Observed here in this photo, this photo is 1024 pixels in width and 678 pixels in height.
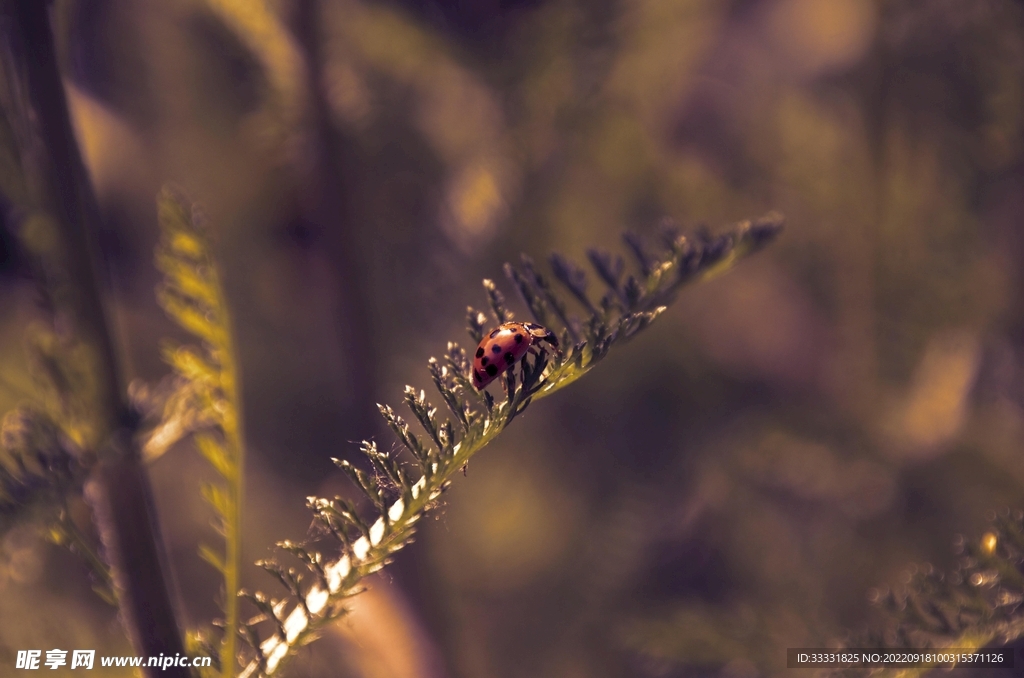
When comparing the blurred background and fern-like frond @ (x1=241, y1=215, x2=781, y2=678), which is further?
the blurred background

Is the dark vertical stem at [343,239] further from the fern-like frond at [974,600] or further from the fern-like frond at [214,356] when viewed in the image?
the fern-like frond at [974,600]

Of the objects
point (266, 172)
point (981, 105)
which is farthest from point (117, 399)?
point (981, 105)

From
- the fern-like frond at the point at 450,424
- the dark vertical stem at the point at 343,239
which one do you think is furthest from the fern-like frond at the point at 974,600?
the dark vertical stem at the point at 343,239

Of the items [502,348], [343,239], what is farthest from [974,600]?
[343,239]

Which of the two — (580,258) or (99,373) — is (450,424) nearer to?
(99,373)

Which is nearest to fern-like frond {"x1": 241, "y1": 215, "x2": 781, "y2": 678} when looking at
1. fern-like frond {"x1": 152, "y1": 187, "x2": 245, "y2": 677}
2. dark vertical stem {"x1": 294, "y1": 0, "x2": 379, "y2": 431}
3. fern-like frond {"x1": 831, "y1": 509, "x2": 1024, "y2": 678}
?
fern-like frond {"x1": 152, "y1": 187, "x2": 245, "y2": 677}

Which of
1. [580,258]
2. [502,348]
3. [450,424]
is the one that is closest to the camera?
→ [450,424]

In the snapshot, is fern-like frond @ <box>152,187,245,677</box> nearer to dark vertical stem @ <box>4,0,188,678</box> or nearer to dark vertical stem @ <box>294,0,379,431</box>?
dark vertical stem @ <box>4,0,188,678</box>
